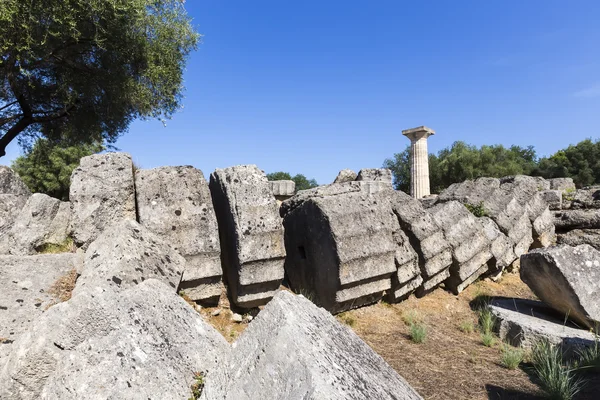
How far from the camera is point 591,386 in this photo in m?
3.72

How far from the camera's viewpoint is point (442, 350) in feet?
15.1

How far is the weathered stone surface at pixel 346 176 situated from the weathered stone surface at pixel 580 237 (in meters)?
4.28

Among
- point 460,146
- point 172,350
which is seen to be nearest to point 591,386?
point 172,350

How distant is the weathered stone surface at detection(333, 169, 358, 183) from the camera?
26.8 ft

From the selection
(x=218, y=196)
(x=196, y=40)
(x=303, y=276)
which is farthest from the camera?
(x=196, y=40)

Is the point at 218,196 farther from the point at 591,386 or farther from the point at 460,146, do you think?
the point at 460,146

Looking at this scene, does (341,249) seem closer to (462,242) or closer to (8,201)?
(462,242)

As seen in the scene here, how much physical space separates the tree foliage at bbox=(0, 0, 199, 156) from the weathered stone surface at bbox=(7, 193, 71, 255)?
22.9 ft

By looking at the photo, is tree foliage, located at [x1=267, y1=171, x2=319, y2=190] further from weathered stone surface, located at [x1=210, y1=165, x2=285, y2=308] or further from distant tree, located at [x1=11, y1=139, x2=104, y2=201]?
weathered stone surface, located at [x1=210, y1=165, x2=285, y2=308]

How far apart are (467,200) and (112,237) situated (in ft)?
19.5

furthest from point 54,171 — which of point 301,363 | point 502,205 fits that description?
point 301,363

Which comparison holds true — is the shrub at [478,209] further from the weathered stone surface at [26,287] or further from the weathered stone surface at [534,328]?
the weathered stone surface at [26,287]

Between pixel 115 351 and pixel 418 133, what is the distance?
65.0 ft

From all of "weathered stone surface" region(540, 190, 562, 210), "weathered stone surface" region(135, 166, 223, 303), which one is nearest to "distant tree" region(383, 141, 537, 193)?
"weathered stone surface" region(540, 190, 562, 210)
